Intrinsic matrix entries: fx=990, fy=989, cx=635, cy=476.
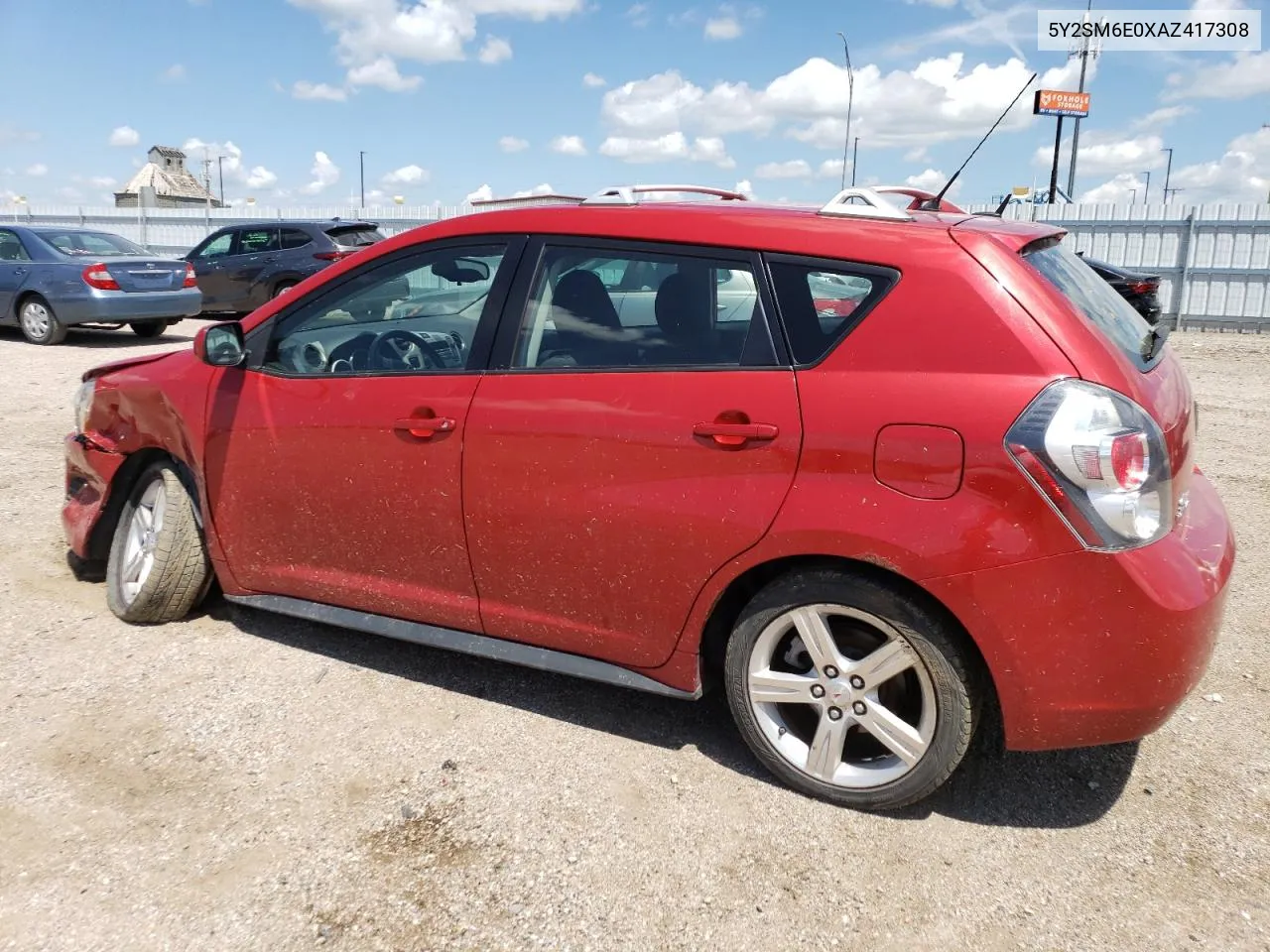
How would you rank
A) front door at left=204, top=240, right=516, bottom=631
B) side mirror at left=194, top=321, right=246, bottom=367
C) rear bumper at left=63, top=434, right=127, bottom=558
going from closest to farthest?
front door at left=204, top=240, right=516, bottom=631
side mirror at left=194, top=321, right=246, bottom=367
rear bumper at left=63, top=434, right=127, bottom=558

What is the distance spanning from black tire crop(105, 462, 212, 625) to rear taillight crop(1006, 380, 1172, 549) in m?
3.03

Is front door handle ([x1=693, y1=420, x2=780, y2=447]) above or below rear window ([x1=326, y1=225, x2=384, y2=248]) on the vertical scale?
below

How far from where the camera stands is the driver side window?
10.6 ft

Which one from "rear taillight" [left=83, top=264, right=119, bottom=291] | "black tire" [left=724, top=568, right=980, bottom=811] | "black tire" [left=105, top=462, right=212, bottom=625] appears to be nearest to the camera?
"black tire" [left=724, top=568, right=980, bottom=811]

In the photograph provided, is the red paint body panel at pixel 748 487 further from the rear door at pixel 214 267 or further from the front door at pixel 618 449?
the rear door at pixel 214 267

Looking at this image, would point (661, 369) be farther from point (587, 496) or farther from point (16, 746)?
point (16, 746)

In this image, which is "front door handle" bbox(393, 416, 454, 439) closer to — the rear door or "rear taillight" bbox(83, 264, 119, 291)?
"rear taillight" bbox(83, 264, 119, 291)

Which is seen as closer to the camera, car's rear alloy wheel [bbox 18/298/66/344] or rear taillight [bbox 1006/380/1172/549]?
rear taillight [bbox 1006/380/1172/549]

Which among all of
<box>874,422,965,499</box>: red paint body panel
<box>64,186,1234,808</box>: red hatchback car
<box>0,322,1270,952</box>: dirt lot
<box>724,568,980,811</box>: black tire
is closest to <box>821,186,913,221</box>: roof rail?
<box>64,186,1234,808</box>: red hatchback car

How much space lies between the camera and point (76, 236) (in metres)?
12.6

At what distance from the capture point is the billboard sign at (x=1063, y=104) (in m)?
42.0

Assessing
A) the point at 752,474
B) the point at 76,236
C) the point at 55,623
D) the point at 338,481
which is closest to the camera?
the point at 752,474

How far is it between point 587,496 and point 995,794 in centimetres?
149

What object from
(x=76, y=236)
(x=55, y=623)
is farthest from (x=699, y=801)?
(x=76, y=236)
